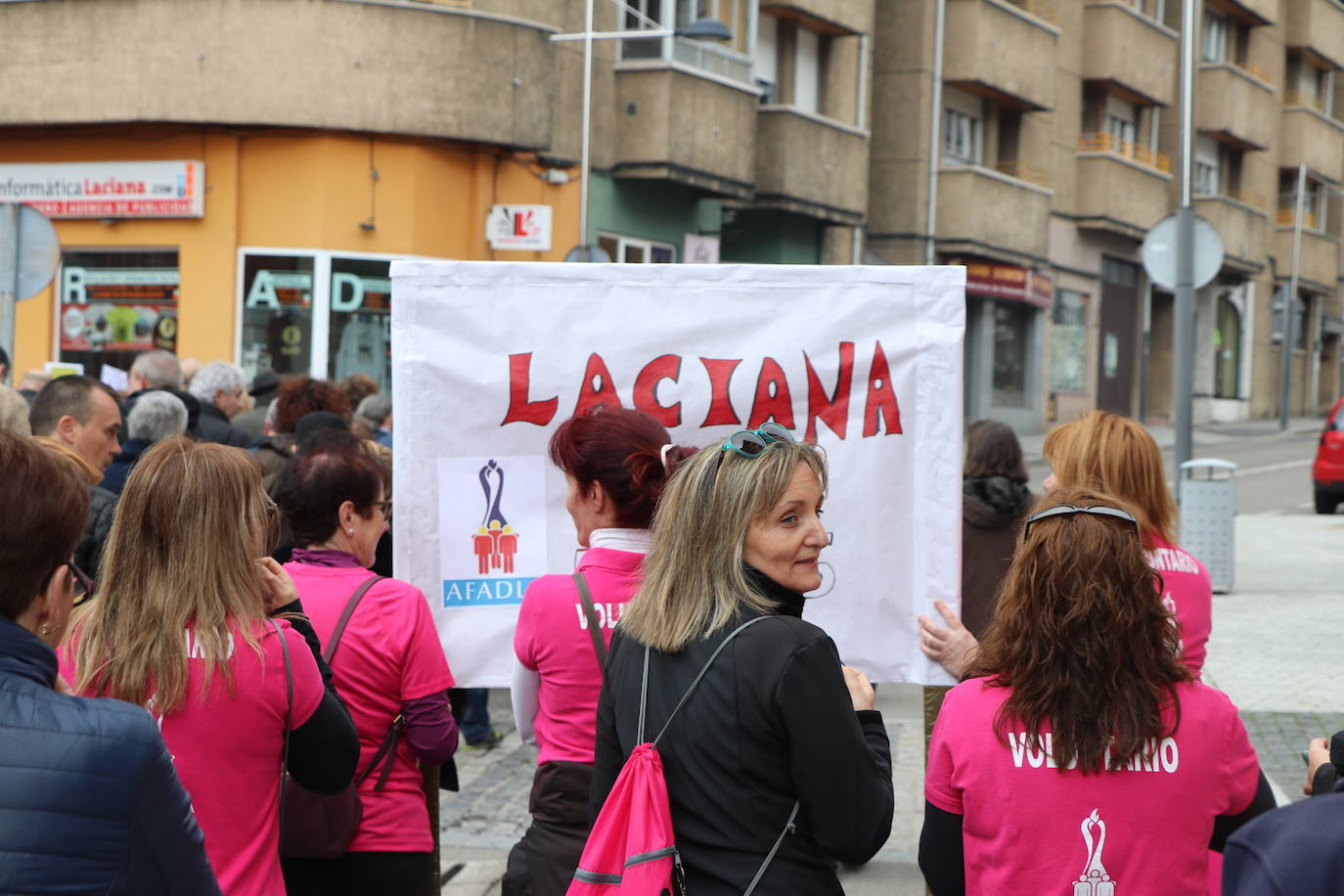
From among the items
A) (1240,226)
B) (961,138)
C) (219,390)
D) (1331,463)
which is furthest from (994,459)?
(1240,226)

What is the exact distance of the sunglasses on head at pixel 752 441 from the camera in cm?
291

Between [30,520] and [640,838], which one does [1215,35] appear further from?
[30,520]

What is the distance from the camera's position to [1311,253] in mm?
44281

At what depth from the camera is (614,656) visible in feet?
9.77

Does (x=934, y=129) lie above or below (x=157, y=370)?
above

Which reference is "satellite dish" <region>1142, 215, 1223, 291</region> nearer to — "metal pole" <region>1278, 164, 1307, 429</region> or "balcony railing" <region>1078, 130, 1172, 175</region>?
"balcony railing" <region>1078, 130, 1172, 175</region>

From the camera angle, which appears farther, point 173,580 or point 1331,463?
point 1331,463

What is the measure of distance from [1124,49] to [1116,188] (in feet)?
10.1

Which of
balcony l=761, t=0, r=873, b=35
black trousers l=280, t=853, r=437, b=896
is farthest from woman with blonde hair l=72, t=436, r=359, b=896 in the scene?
balcony l=761, t=0, r=873, b=35

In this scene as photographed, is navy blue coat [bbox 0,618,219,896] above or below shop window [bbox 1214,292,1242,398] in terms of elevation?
below

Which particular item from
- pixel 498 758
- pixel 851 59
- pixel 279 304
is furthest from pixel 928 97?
pixel 498 758

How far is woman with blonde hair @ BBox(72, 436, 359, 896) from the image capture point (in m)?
3.05

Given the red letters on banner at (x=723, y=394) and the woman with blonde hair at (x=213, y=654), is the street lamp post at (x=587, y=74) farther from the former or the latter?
the woman with blonde hair at (x=213, y=654)

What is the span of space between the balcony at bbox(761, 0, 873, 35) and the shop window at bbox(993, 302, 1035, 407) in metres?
8.01
